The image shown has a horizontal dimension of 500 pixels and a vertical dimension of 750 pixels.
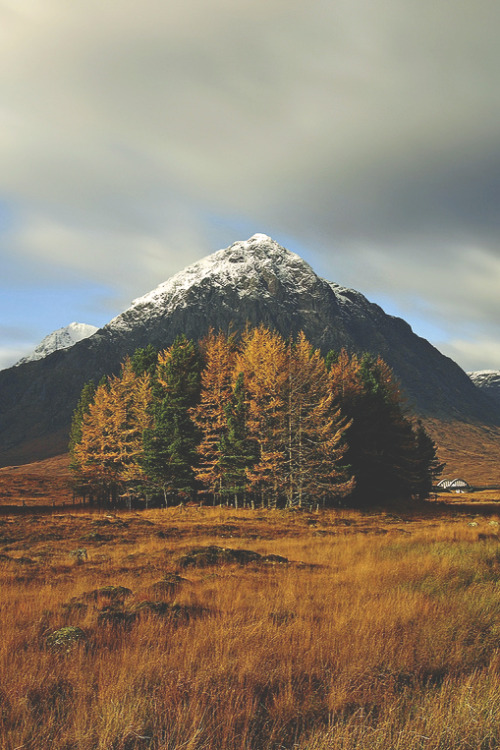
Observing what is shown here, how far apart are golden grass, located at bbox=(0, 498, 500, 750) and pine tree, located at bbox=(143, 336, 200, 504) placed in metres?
24.1

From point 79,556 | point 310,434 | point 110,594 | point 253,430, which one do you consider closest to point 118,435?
point 253,430

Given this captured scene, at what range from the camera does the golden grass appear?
3.59m

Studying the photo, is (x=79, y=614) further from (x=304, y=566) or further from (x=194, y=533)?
(x=194, y=533)

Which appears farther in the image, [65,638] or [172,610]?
[172,610]

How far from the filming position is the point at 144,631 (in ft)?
19.7

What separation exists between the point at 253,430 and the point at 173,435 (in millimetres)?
7160

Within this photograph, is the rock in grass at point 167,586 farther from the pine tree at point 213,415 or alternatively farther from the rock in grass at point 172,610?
the pine tree at point 213,415

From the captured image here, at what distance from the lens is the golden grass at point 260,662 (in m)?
3.59

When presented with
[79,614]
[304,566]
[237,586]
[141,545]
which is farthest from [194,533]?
[79,614]

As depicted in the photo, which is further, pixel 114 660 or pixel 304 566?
pixel 304 566

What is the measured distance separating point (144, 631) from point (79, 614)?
6.21 feet

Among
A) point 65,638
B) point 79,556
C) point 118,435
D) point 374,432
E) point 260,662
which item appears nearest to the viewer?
point 260,662

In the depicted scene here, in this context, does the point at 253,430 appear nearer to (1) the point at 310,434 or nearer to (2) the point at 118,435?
(1) the point at 310,434

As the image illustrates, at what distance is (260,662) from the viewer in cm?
490
